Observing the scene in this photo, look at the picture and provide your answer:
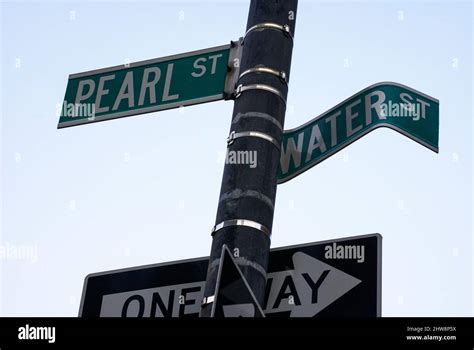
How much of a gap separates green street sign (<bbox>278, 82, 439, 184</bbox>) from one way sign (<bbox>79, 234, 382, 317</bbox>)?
0.67m

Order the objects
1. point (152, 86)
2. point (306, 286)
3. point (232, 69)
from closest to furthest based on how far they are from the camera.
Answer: point (306, 286), point (232, 69), point (152, 86)

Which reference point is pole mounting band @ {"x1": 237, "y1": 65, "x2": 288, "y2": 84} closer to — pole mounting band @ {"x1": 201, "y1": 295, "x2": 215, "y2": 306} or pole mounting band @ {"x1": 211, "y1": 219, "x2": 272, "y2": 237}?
pole mounting band @ {"x1": 211, "y1": 219, "x2": 272, "y2": 237}

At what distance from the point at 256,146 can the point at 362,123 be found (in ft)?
2.62

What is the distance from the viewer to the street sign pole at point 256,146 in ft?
15.3

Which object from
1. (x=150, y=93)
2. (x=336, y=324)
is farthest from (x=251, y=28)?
(x=336, y=324)

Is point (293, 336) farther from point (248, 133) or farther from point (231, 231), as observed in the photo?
point (248, 133)

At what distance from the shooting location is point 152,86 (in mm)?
5906

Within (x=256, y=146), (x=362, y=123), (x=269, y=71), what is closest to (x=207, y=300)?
(x=256, y=146)

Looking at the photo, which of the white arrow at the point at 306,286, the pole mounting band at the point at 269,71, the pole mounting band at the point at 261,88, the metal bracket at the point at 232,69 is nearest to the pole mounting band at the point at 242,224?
the white arrow at the point at 306,286

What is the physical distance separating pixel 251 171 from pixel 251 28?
101 cm

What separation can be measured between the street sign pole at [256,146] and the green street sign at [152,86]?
1.09 ft

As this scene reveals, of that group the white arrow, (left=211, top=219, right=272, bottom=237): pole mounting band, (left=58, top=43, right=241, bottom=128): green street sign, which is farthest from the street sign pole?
(left=58, top=43, right=241, bottom=128): green street sign

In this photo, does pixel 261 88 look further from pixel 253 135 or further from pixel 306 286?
pixel 306 286

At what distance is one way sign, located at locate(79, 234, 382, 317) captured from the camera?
483 cm
